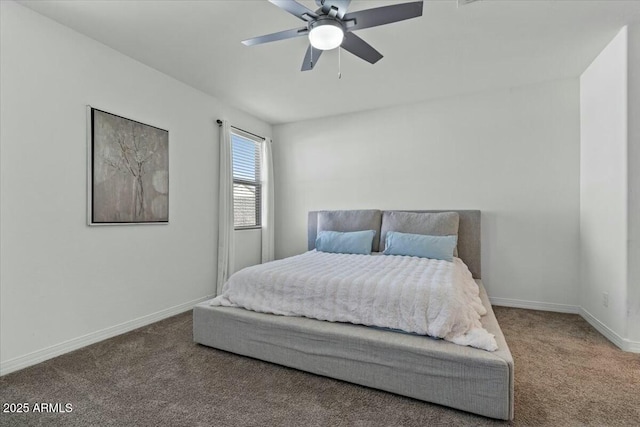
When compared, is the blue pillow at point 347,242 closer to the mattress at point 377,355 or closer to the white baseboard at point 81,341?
the mattress at point 377,355

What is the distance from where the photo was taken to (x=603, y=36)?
8.20 feet

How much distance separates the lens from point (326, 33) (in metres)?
1.84

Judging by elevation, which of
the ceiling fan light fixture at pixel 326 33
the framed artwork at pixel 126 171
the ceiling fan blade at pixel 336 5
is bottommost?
the framed artwork at pixel 126 171

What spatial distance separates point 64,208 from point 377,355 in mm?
2526

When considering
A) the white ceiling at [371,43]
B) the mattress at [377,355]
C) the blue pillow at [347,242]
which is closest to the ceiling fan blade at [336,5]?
the white ceiling at [371,43]

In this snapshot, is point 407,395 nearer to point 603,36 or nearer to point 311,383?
point 311,383

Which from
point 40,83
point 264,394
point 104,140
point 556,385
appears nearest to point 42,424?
point 264,394

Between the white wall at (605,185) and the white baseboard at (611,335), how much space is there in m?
0.04

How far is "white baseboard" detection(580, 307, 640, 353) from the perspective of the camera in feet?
7.63

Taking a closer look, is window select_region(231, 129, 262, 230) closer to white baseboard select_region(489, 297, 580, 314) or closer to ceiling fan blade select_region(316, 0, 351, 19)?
ceiling fan blade select_region(316, 0, 351, 19)

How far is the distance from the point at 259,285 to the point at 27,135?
76.9 inches

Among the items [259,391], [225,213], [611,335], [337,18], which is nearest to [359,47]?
[337,18]

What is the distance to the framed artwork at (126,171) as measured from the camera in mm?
2551

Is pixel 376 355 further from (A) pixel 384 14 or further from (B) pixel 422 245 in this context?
(A) pixel 384 14
